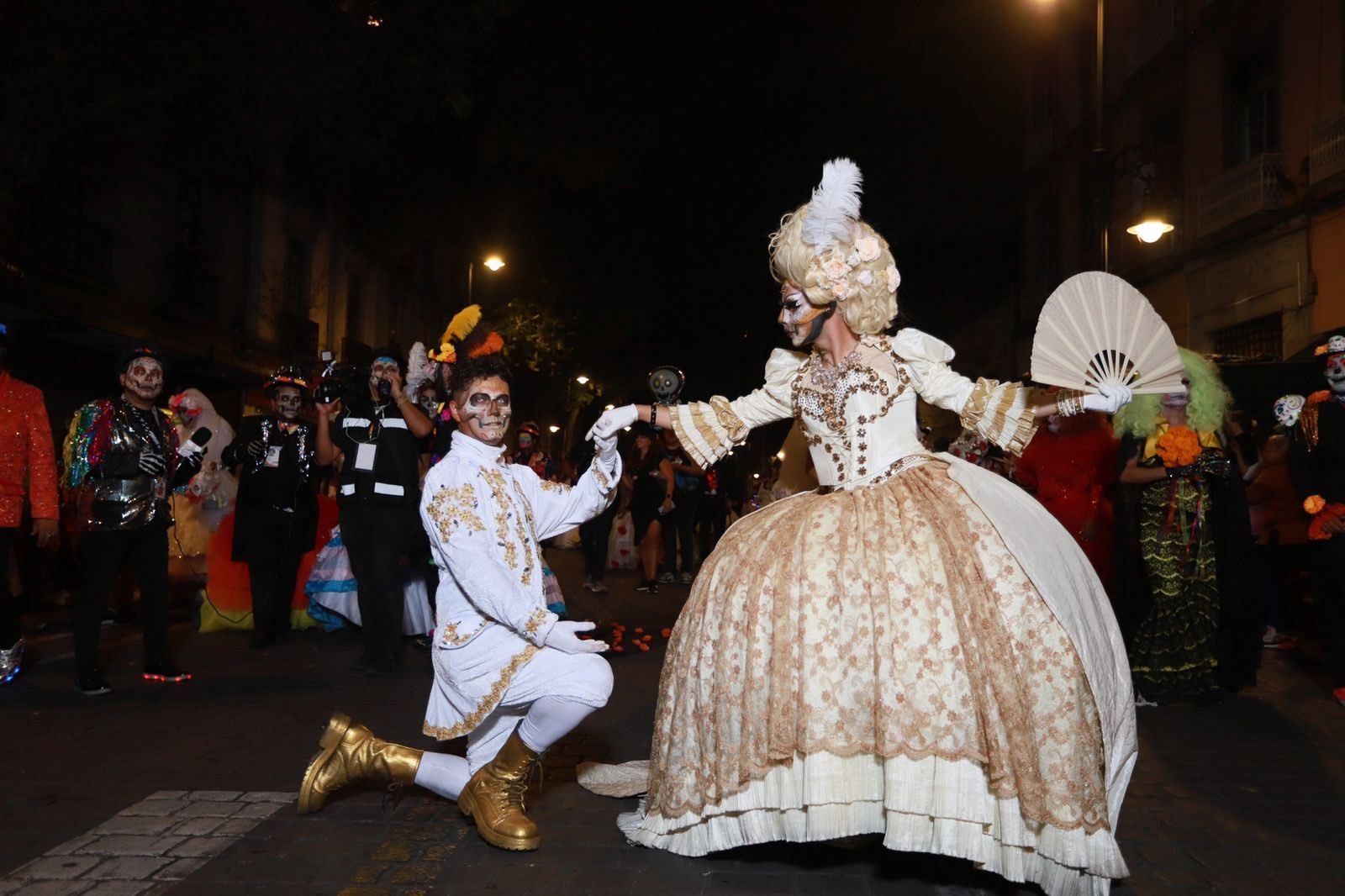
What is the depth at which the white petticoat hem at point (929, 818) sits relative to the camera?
314cm

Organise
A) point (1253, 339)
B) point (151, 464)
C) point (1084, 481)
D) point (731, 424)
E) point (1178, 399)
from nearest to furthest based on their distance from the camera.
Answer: point (731, 424), point (151, 464), point (1178, 399), point (1084, 481), point (1253, 339)

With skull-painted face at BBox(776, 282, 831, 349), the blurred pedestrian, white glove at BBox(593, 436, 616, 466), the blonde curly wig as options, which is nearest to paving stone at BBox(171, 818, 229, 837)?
white glove at BBox(593, 436, 616, 466)

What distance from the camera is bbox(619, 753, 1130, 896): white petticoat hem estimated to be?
124 inches

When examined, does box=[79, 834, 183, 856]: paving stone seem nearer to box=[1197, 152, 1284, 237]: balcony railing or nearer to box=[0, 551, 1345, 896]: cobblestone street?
box=[0, 551, 1345, 896]: cobblestone street

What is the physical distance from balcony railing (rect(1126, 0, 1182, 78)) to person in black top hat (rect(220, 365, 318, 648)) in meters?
16.0

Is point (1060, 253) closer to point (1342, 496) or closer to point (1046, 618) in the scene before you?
point (1342, 496)

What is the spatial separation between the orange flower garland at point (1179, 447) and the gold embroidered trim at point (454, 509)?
15.2ft

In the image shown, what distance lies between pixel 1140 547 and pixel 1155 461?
0.55 m

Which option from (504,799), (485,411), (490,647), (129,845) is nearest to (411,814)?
(504,799)

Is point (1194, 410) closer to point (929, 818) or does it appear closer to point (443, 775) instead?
point (929, 818)

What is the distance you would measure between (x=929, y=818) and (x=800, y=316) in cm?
179

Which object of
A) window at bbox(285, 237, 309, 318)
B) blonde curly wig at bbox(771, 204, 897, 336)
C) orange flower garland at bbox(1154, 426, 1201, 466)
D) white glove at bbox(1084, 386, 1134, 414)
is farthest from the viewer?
window at bbox(285, 237, 309, 318)

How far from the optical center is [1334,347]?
260 inches

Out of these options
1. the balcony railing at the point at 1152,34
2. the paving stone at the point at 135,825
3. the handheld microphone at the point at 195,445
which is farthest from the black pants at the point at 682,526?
the balcony railing at the point at 1152,34
